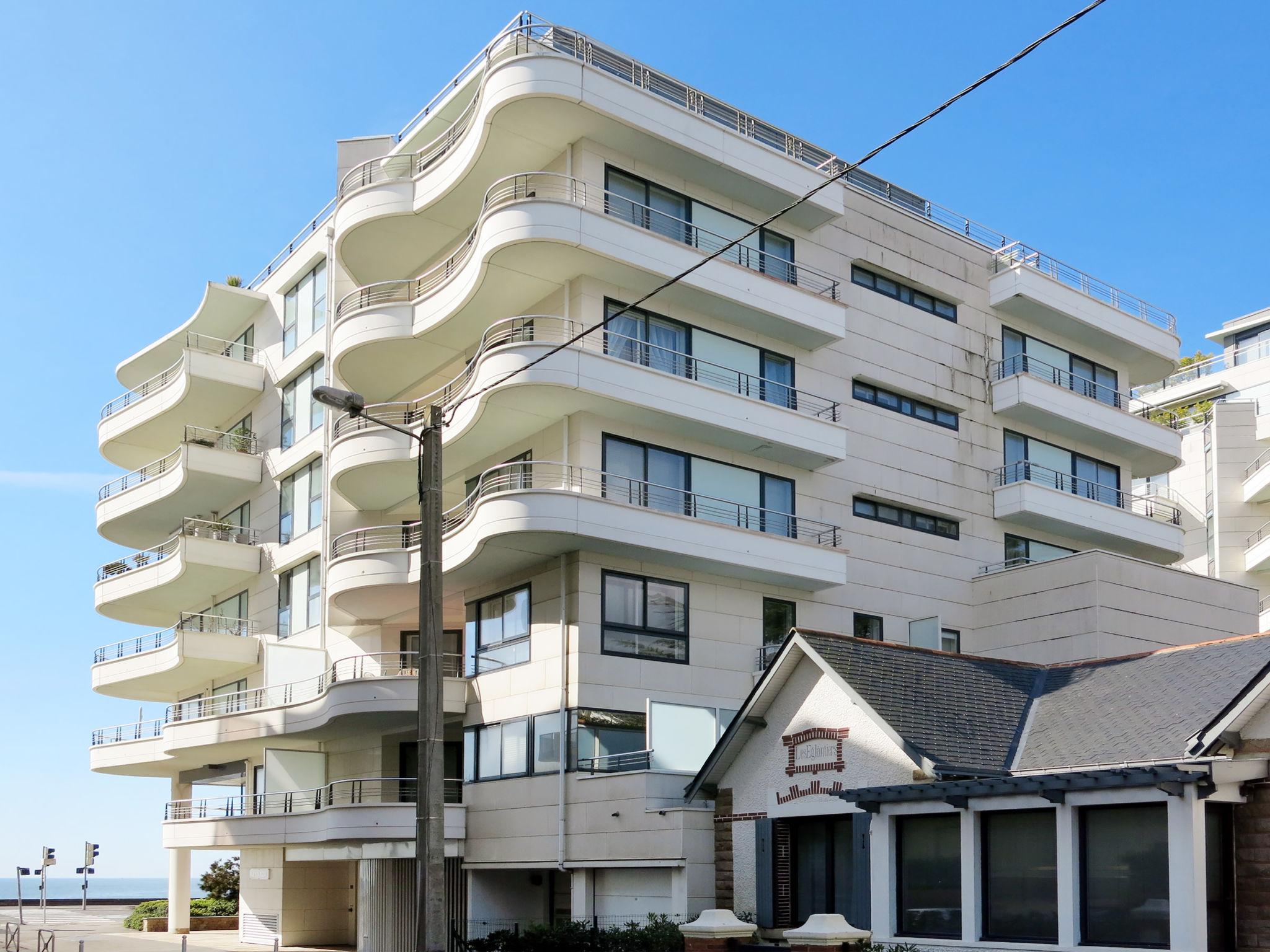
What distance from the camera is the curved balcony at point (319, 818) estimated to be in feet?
108

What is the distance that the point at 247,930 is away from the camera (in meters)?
45.1

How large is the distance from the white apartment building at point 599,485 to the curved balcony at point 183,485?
185 millimetres

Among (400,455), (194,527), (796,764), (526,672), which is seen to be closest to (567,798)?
(526,672)

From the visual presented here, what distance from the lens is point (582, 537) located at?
102ft

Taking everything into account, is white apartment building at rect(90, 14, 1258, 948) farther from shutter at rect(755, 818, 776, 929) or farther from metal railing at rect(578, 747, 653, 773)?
shutter at rect(755, 818, 776, 929)

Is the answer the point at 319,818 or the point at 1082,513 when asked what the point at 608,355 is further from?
the point at 1082,513

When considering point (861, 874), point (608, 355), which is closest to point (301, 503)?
point (608, 355)

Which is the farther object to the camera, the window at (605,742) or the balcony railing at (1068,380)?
the balcony railing at (1068,380)

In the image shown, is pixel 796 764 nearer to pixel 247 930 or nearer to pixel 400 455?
pixel 400 455

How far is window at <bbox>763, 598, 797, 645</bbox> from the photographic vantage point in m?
35.2

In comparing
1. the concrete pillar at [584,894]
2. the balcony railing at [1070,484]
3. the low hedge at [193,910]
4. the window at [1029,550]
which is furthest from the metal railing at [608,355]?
the low hedge at [193,910]

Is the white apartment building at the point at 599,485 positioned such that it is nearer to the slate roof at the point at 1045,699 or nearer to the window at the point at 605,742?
the window at the point at 605,742

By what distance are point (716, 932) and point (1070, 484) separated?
85.2 ft

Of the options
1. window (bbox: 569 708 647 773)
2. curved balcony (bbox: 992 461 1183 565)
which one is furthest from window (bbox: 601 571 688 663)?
curved balcony (bbox: 992 461 1183 565)
